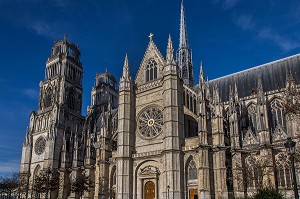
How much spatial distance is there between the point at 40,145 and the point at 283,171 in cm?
3816

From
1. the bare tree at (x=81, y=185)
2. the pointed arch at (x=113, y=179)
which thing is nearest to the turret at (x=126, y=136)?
the pointed arch at (x=113, y=179)

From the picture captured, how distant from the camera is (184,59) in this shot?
172 ft

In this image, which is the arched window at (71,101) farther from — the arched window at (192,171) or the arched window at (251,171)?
the arched window at (251,171)

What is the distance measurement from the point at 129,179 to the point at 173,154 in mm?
6248

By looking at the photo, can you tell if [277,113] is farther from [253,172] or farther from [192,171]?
[192,171]

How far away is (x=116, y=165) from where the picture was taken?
110 feet

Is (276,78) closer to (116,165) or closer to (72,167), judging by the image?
(116,165)

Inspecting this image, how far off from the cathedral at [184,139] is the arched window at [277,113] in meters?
0.11

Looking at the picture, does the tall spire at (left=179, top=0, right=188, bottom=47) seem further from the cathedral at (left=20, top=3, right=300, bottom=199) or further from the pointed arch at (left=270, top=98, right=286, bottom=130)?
the pointed arch at (left=270, top=98, right=286, bottom=130)

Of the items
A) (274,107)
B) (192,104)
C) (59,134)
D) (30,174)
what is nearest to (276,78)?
(274,107)

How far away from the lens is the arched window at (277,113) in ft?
115

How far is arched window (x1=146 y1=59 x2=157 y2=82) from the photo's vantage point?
36.7 metres

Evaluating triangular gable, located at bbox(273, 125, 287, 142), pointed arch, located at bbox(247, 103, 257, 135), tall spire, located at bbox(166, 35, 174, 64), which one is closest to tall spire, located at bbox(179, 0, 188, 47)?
pointed arch, located at bbox(247, 103, 257, 135)

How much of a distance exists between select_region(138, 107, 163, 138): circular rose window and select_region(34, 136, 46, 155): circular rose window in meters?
22.8
